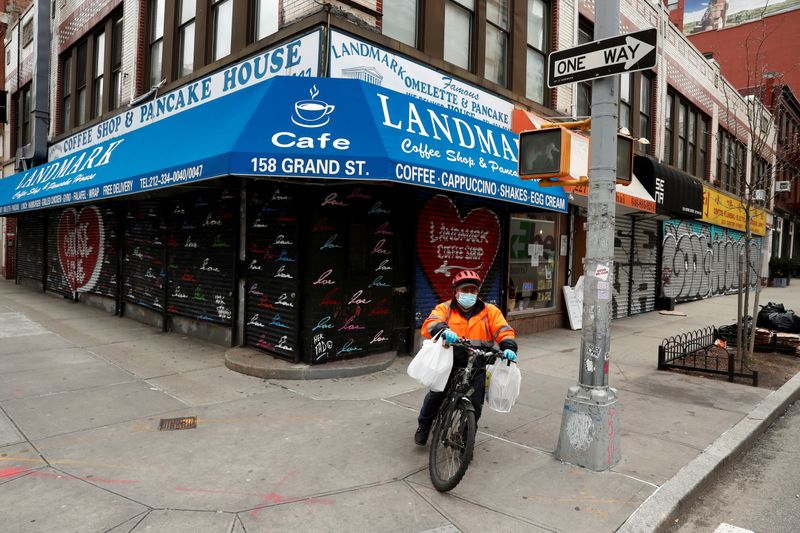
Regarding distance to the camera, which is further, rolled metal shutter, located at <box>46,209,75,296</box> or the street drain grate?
rolled metal shutter, located at <box>46,209,75,296</box>

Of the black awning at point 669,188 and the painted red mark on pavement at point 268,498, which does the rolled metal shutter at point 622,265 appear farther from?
the painted red mark on pavement at point 268,498

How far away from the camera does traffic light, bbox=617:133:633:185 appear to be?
5.02 metres

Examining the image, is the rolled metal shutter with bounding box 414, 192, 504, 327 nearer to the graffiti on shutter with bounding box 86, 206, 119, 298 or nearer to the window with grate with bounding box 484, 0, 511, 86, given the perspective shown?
the window with grate with bounding box 484, 0, 511, 86

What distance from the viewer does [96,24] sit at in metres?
13.7

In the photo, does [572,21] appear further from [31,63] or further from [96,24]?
[31,63]

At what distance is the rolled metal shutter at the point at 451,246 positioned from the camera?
28.3ft

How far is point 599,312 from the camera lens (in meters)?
4.54

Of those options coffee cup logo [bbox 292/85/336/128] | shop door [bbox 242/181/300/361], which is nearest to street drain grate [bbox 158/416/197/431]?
shop door [bbox 242/181/300/361]

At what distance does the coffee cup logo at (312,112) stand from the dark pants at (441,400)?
355 centimetres

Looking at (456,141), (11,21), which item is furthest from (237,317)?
(11,21)

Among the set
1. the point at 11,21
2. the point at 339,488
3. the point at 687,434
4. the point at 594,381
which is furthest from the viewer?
the point at 11,21

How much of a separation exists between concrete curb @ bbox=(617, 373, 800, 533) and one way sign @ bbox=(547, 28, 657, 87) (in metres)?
3.30

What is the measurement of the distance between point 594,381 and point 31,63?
68.5ft

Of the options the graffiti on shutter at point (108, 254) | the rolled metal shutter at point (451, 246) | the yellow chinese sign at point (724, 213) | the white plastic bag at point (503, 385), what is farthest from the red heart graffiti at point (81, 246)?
the yellow chinese sign at point (724, 213)
